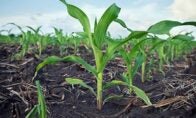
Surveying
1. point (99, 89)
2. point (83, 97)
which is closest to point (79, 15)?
point (99, 89)

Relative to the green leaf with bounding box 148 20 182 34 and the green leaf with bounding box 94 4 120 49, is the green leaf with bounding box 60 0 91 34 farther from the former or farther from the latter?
the green leaf with bounding box 148 20 182 34

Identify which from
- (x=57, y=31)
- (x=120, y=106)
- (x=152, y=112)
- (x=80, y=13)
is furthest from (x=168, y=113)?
(x=57, y=31)

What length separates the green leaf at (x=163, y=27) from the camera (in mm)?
1767

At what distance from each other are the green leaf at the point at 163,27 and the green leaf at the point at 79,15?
357 millimetres

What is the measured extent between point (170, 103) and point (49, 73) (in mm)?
1352

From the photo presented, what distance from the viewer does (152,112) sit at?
5.76 ft

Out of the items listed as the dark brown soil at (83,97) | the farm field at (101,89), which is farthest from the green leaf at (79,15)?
the dark brown soil at (83,97)

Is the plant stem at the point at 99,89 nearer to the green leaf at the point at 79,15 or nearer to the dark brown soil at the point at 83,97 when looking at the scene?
the dark brown soil at the point at 83,97

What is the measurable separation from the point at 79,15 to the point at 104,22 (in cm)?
16

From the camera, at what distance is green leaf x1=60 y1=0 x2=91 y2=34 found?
5.90 ft

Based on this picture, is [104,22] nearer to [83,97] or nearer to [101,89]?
[101,89]

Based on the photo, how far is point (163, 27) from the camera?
1.78 meters

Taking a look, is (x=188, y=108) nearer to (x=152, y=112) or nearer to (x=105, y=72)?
(x=152, y=112)

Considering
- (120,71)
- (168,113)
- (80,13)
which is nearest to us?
(168,113)
